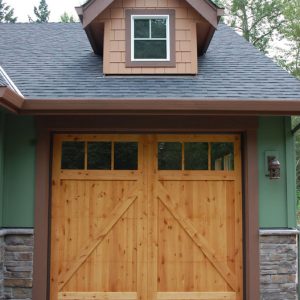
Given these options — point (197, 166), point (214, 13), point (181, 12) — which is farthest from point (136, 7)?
point (197, 166)

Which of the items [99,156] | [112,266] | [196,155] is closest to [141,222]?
[112,266]

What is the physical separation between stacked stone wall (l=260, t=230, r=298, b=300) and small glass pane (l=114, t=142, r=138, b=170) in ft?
6.07

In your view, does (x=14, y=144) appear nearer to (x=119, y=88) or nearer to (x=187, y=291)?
(x=119, y=88)

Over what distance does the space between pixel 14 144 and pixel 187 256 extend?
103 inches

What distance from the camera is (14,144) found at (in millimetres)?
5848

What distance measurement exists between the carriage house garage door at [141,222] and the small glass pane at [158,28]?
1595mm

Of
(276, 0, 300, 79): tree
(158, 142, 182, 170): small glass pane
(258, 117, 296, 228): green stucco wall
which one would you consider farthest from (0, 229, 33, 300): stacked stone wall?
(276, 0, 300, 79): tree

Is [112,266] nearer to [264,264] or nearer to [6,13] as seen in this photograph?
[264,264]

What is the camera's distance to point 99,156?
19.8ft

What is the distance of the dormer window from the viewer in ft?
21.5

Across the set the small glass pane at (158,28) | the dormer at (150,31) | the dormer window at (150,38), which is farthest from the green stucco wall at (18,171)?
the small glass pane at (158,28)

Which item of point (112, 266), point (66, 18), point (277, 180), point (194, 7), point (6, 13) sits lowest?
point (112, 266)

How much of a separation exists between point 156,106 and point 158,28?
172 centimetres

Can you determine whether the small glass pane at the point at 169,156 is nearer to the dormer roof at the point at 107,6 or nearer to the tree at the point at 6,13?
the dormer roof at the point at 107,6
